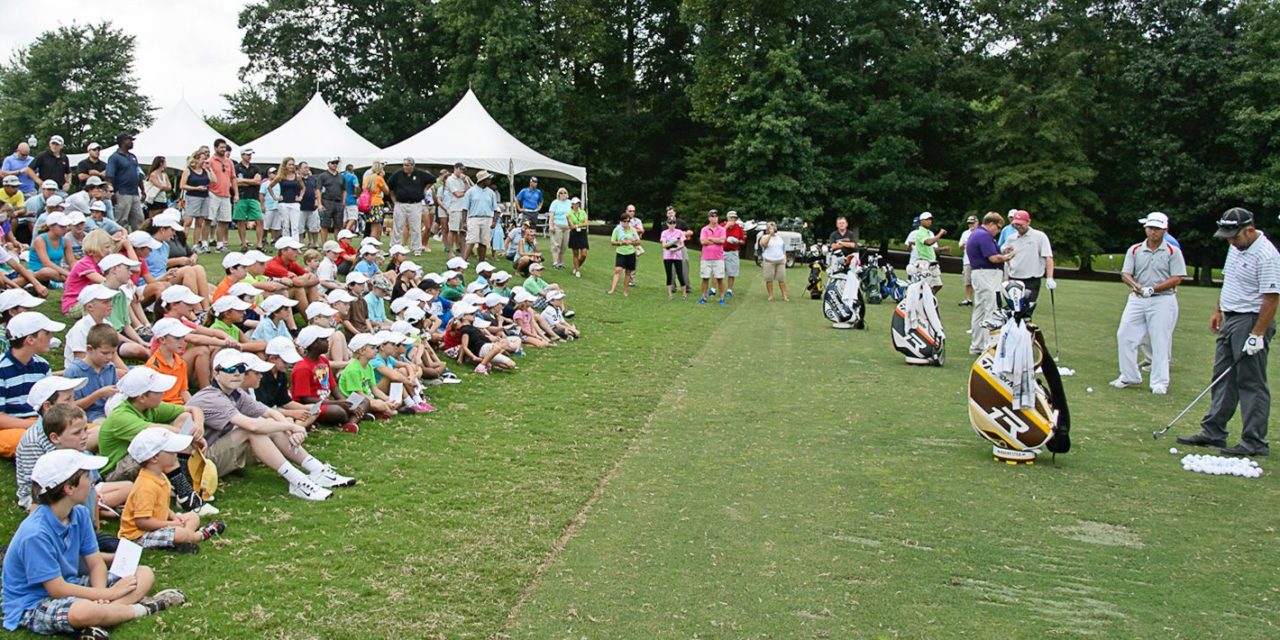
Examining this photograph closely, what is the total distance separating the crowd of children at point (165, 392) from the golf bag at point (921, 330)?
523cm

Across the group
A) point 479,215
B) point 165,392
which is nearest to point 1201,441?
point 165,392

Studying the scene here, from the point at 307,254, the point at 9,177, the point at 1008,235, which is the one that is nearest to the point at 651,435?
the point at 307,254

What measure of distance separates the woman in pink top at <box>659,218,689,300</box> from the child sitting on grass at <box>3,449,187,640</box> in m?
16.8

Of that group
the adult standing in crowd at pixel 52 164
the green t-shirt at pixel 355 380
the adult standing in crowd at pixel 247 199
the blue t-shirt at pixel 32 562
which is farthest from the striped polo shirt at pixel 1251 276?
the adult standing in crowd at pixel 247 199

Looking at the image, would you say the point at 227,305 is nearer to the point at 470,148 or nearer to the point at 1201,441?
the point at 1201,441

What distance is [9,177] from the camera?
1515 cm

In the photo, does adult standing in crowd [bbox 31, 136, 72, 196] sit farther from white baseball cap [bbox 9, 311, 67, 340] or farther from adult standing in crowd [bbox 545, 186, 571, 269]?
adult standing in crowd [bbox 545, 186, 571, 269]

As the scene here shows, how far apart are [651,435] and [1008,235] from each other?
8.17 m

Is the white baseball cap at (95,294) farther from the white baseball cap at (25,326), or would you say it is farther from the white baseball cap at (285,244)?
the white baseball cap at (285,244)

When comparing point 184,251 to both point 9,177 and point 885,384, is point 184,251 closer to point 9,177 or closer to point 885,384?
point 9,177

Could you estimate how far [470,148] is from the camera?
26375 millimetres

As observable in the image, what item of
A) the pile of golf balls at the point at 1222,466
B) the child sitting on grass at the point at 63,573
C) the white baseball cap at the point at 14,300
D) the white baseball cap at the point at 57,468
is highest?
the white baseball cap at the point at 14,300

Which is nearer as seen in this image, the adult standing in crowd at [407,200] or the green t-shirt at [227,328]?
the green t-shirt at [227,328]

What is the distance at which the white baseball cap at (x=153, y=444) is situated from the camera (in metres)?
6.14
